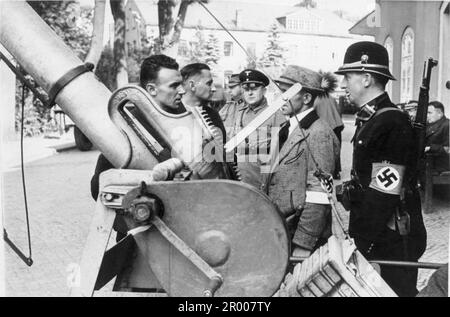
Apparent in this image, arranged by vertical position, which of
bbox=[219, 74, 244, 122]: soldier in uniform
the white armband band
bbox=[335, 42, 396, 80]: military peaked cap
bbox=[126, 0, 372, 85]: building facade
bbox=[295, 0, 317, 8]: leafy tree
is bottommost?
the white armband band

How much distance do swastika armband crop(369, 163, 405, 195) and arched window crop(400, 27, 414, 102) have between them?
49cm

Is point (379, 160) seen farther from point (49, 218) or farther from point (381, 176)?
point (49, 218)

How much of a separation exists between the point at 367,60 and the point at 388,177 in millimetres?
530

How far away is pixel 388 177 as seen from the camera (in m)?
2.08

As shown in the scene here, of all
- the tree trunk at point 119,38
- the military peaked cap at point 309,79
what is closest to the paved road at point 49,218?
the tree trunk at point 119,38

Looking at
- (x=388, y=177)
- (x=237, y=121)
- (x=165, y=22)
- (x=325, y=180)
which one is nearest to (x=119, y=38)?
(x=165, y=22)

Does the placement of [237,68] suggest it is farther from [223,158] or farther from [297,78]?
[223,158]

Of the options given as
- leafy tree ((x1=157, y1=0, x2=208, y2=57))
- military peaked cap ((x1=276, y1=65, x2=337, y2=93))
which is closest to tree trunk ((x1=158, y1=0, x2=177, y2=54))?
leafy tree ((x1=157, y1=0, x2=208, y2=57))

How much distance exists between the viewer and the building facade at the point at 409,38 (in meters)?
2.45

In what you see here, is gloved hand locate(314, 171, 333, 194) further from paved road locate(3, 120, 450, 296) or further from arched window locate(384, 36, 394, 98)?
arched window locate(384, 36, 394, 98)

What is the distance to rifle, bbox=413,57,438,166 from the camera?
2.26 metres

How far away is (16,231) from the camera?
8.37 feet
